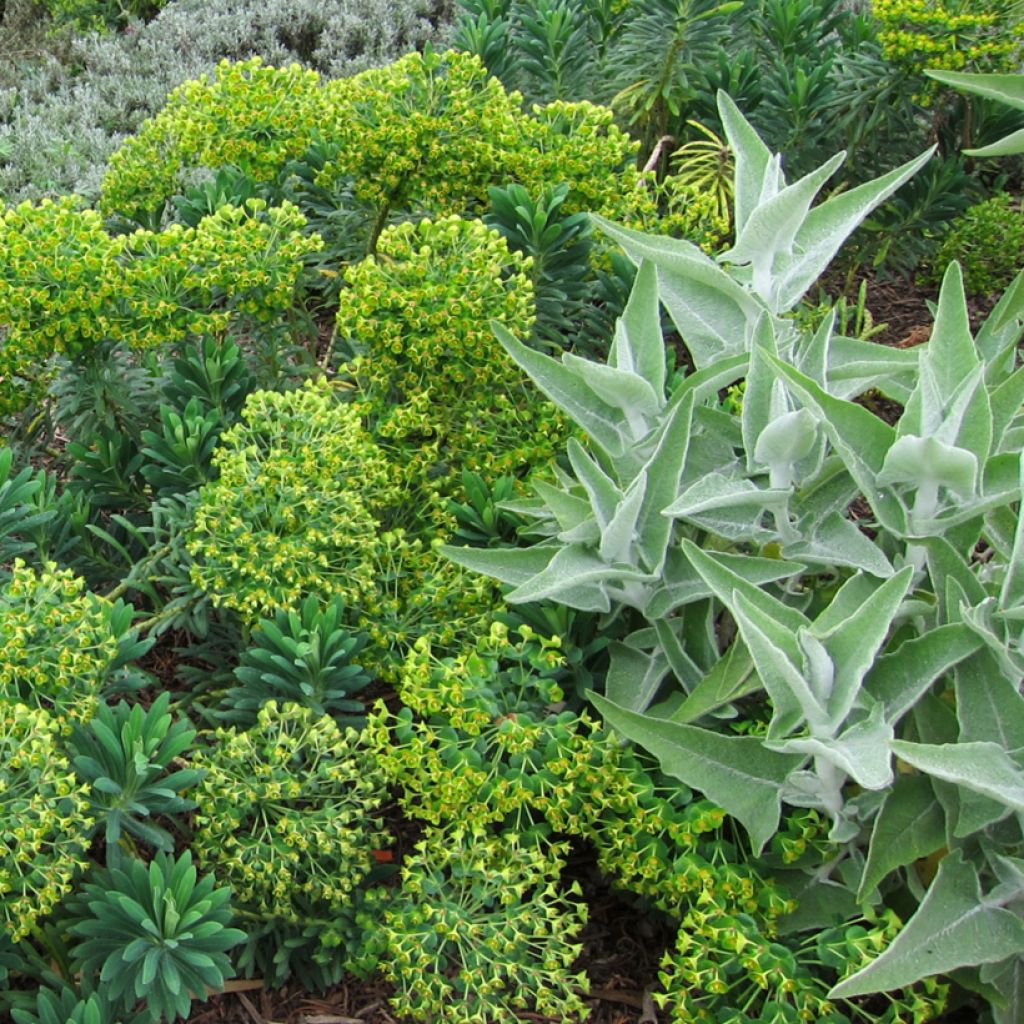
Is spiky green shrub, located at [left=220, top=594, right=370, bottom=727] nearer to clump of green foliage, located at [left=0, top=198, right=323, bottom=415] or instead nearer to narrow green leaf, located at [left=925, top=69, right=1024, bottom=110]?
clump of green foliage, located at [left=0, top=198, right=323, bottom=415]

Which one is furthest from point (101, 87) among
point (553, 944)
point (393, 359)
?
point (553, 944)

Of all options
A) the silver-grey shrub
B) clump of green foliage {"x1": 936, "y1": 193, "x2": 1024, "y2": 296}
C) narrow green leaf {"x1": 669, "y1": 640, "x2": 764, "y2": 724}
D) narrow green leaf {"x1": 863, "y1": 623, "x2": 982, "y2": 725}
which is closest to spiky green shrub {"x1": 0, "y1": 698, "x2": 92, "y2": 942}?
narrow green leaf {"x1": 669, "y1": 640, "x2": 764, "y2": 724}

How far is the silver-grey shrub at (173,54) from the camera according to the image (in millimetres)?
5355

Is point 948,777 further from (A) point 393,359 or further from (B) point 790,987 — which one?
(A) point 393,359

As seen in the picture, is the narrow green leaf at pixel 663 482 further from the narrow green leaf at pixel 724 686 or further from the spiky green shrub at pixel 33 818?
the spiky green shrub at pixel 33 818

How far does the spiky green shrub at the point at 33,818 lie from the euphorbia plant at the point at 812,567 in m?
0.76

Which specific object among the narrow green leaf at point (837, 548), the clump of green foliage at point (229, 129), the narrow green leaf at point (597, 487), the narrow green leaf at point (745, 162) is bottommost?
the narrow green leaf at point (837, 548)

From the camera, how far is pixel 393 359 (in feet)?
→ 7.93

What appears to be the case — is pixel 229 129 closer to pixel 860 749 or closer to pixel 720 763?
pixel 720 763

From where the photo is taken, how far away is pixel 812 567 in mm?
2148

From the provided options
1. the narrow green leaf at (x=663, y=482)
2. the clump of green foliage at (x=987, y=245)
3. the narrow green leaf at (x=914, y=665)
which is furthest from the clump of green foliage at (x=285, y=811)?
the clump of green foliage at (x=987, y=245)

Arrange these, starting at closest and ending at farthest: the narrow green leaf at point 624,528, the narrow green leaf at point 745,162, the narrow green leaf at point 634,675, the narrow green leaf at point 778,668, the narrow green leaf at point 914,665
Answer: the narrow green leaf at point 778,668, the narrow green leaf at point 914,665, the narrow green leaf at point 624,528, the narrow green leaf at point 634,675, the narrow green leaf at point 745,162

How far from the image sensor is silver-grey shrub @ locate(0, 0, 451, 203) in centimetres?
536

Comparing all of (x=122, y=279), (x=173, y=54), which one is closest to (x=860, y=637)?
(x=122, y=279)
